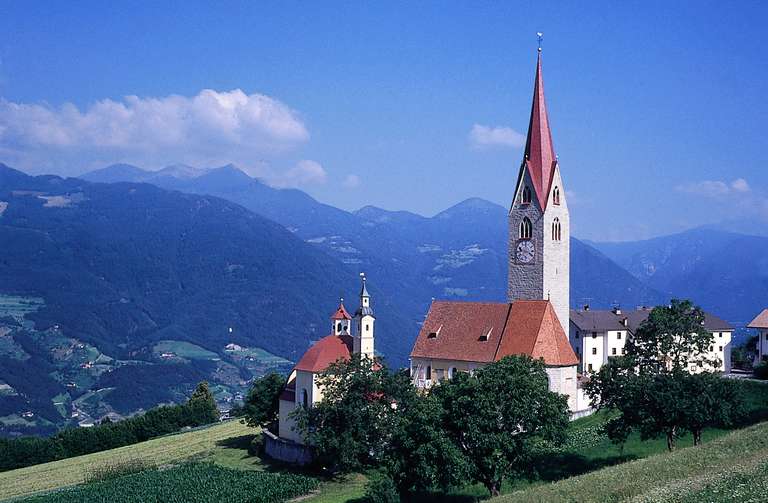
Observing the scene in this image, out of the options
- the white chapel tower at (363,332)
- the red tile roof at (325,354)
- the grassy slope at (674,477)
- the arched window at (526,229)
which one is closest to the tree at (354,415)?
the red tile roof at (325,354)

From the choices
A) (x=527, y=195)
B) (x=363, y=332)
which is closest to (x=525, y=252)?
(x=527, y=195)

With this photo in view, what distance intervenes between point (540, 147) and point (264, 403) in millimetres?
33899

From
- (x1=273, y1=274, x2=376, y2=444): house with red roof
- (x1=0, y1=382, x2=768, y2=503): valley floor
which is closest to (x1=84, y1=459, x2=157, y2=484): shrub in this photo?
(x1=0, y1=382, x2=768, y2=503): valley floor

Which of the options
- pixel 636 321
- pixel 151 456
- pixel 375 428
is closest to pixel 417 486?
pixel 375 428

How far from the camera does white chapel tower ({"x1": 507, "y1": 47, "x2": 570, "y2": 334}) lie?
73.2 m

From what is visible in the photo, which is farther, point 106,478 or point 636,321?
point 636,321

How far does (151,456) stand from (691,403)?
5329 centimetres

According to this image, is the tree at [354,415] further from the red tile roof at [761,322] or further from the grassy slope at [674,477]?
the red tile roof at [761,322]

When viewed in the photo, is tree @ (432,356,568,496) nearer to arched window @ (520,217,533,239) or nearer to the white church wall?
the white church wall

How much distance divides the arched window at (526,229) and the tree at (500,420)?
91.1 ft

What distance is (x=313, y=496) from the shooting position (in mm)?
57781

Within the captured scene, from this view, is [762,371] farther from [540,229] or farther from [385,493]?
[385,493]

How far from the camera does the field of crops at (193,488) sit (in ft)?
191

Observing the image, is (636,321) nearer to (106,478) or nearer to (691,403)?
(691,403)
